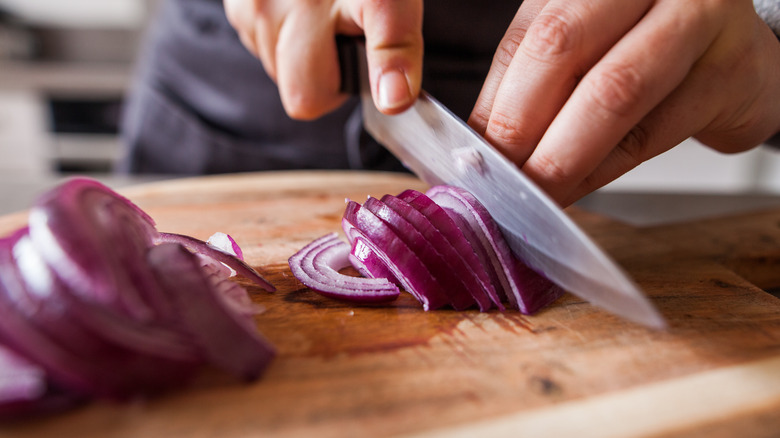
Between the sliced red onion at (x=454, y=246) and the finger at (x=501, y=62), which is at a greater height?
the finger at (x=501, y=62)

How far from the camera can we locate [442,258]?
1.26m

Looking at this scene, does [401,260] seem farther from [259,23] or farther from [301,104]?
[259,23]

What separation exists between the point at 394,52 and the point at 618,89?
52cm

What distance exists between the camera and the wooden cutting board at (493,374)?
2.87ft

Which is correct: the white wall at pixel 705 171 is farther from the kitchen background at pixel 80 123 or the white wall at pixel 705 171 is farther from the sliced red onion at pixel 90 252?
the sliced red onion at pixel 90 252

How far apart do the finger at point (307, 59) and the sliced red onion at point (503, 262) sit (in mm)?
638

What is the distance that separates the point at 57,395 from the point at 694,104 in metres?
1.32

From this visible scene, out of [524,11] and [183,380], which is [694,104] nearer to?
[524,11]

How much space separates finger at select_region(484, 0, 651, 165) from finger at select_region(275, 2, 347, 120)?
681 millimetres

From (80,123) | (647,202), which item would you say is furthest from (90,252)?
(80,123)

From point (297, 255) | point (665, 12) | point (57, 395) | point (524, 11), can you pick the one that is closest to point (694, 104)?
point (665, 12)

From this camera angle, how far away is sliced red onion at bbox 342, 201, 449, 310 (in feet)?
4.08

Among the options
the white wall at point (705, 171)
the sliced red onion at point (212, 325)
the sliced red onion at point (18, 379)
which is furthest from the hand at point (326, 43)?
the white wall at point (705, 171)

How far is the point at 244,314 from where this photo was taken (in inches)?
46.8
